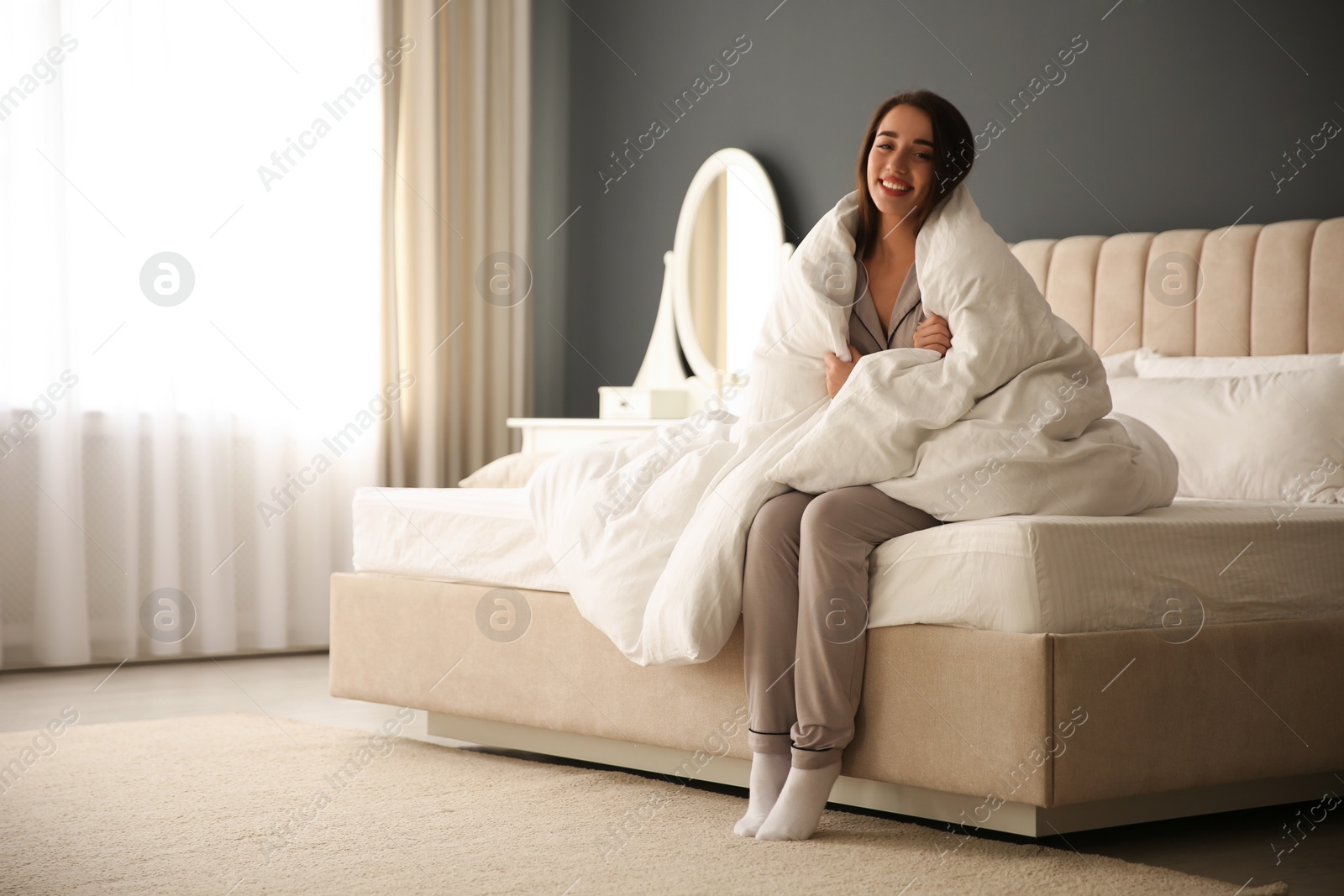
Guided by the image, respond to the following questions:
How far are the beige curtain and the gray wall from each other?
0.21m

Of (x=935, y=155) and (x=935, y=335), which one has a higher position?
(x=935, y=155)

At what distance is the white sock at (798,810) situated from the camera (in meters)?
2.19

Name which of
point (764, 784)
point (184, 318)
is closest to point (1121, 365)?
point (764, 784)

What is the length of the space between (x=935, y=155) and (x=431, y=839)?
1.40 metres

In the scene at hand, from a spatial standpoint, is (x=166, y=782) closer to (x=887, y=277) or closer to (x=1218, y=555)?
(x=887, y=277)

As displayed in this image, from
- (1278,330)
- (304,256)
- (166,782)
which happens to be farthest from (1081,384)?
(304,256)

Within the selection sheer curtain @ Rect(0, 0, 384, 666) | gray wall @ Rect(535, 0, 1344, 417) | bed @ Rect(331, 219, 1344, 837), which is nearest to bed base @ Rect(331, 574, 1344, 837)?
bed @ Rect(331, 219, 1344, 837)

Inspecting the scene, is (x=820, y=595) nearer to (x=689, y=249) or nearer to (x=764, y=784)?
(x=764, y=784)

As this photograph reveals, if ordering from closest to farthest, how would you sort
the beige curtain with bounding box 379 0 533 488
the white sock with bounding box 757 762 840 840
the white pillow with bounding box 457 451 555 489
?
the white sock with bounding box 757 762 840 840
the white pillow with bounding box 457 451 555 489
the beige curtain with bounding box 379 0 533 488

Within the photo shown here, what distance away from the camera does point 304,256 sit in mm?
4805

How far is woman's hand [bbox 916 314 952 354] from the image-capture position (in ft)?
7.78

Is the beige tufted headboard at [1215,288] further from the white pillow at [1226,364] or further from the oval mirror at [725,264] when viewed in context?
the oval mirror at [725,264]

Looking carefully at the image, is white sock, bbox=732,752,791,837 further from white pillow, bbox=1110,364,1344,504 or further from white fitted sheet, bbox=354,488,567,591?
white pillow, bbox=1110,364,1344,504

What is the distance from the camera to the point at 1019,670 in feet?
6.68
